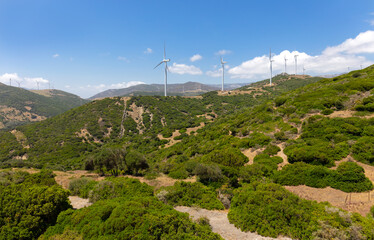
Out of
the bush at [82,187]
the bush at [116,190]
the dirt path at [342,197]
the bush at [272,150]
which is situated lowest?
the bush at [82,187]

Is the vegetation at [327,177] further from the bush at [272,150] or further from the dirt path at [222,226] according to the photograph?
the dirt path at [222,226]

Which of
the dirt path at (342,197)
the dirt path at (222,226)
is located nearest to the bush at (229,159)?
the dirt path at (342,197)

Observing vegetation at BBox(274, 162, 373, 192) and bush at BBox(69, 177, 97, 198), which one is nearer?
vegetation at BBox(274, 162, 373, 192)

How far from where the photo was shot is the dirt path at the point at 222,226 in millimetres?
10275

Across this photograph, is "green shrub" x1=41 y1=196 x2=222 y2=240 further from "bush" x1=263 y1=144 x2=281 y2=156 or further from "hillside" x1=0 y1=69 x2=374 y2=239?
"bush" x1=263 y1=144 x2=281 y2=156

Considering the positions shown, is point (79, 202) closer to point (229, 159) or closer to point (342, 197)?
point (229, 159)

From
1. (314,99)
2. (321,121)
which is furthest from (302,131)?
(314,99)

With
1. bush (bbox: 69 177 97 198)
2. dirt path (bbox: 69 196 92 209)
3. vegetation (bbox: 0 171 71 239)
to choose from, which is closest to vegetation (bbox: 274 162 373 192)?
dirt path (bbox: 69 196 92 209)

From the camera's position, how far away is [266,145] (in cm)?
2497

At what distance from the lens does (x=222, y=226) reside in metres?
11.4

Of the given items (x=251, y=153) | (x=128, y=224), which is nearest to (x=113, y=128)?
(x=251, y=153)

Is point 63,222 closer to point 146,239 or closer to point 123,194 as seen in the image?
point 123,194

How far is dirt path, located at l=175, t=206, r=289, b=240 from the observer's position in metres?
10.3

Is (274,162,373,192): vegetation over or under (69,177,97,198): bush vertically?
over
